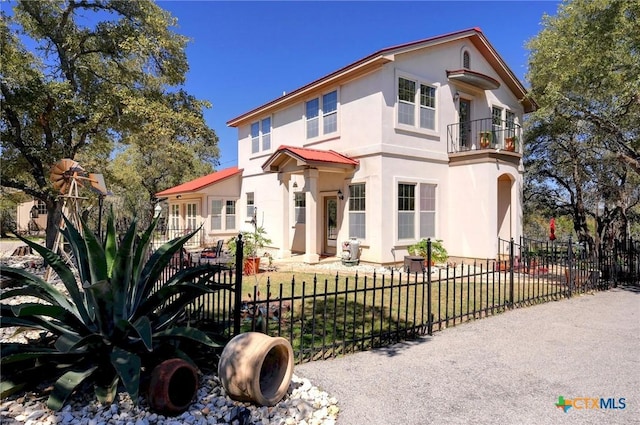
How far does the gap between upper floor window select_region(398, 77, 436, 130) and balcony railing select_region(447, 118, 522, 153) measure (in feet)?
3.47

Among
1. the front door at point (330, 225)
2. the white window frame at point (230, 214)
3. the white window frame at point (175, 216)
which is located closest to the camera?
the front door at point (330, 225)

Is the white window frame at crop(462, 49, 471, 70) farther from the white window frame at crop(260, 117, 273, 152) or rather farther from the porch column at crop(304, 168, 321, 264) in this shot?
the white window frame at crop(260, 117, 273, 152)

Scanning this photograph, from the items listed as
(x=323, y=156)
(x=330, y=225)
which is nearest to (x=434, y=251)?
(x=330, y=225)

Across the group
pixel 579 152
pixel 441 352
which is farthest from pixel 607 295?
pixel 579 152

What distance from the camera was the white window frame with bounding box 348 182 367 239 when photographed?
1325 cm

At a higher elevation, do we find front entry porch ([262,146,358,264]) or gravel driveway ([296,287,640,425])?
front entry porch ([262,146,358,264])

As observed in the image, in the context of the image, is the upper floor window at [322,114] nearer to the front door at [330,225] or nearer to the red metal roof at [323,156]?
the red metal roof at [323,156]

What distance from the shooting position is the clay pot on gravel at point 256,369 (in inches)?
134

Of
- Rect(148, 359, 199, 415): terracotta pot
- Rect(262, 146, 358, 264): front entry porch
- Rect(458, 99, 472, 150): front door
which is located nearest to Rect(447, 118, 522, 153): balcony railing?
Rect(458, 99, 472, 150): front door

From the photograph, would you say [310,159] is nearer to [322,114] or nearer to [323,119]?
[323,119]

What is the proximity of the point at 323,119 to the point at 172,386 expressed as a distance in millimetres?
12817

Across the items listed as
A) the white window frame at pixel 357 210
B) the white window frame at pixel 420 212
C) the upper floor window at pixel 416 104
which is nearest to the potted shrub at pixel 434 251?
the white window frame at pixel 420 212

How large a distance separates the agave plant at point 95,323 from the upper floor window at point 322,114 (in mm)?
11325

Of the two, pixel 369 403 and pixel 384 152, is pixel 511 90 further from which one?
pixel 369 403
